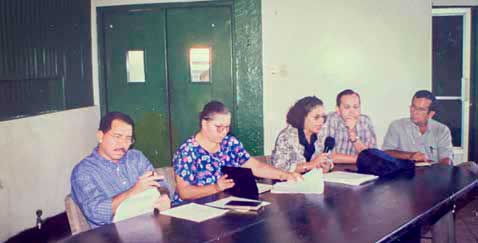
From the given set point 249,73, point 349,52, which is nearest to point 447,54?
point 349,52

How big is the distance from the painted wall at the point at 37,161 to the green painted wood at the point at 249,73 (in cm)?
161

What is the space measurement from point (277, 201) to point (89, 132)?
3.47 metres

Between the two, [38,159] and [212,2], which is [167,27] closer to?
[212,2]

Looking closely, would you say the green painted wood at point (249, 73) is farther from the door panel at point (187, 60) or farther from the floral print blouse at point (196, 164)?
→ the floral print blouse at point (196, 164)

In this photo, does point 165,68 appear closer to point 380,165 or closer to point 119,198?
point 380,165

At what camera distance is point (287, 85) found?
6312mm

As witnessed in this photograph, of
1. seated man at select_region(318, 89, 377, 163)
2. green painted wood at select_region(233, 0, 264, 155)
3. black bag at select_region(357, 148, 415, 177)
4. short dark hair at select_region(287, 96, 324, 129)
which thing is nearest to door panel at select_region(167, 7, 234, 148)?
green painted wood at select_region(233, 0, 264, 155)

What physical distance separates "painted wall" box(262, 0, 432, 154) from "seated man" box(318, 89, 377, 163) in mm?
1161

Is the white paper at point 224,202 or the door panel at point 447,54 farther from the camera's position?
the door panel at point 447,54

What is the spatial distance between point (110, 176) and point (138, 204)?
39cm

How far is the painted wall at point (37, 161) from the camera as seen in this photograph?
16.5 feet

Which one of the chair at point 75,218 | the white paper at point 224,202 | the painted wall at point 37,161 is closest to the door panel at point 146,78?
the painted wall at point 37,161

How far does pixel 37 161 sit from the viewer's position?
17.9 ft

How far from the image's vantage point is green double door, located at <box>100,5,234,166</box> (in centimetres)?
639
